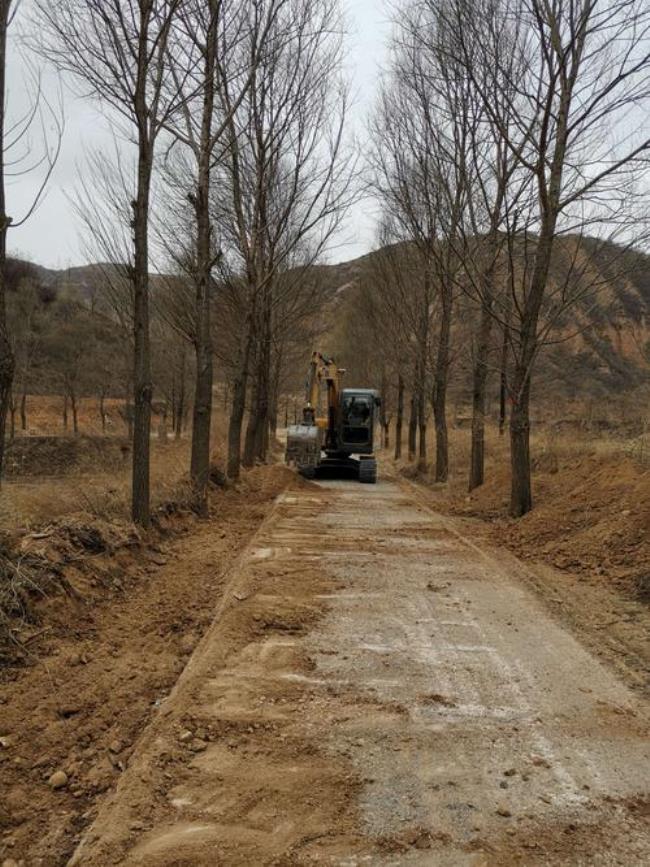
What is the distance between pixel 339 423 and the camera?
2145cm

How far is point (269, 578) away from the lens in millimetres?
7121

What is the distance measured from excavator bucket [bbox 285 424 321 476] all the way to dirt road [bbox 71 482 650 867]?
12.3 m

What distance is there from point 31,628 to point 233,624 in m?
1.51

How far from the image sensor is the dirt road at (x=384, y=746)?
285cm

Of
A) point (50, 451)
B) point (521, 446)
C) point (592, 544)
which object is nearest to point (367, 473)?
point (521, 446)

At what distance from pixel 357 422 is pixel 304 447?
3.08m

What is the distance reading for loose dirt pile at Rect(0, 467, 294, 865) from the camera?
10.4ft

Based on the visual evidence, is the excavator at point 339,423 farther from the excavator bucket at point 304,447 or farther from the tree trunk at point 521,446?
the tree trunk at point 521,446

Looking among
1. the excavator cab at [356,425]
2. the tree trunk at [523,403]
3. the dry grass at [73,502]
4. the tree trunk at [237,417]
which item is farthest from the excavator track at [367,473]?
the dry grass at [73,502]

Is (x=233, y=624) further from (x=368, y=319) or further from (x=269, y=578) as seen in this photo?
(x=368, y=319)

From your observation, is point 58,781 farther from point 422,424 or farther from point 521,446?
point 422,424

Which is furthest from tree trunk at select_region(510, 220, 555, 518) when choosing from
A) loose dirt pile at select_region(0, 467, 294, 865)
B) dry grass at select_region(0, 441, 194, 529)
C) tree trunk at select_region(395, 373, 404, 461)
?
tree trunk at select_region(395, 373, 404, 461)

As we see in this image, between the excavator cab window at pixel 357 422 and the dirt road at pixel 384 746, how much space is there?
14.8m

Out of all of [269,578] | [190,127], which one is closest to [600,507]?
[269,578]
